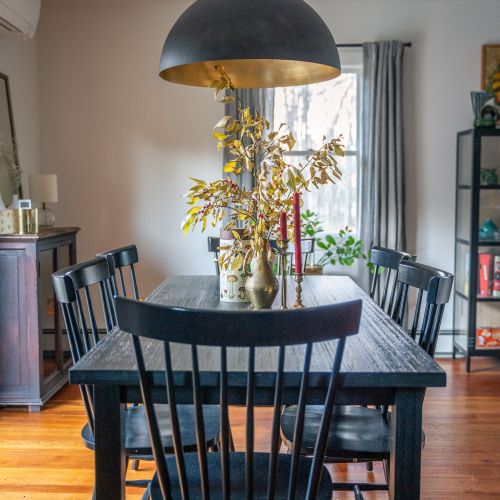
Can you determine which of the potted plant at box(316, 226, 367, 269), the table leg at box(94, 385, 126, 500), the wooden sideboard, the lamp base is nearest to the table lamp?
the lamp base

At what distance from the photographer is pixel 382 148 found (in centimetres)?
470

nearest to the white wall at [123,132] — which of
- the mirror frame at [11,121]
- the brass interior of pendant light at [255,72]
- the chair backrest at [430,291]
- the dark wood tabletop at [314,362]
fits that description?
the mirror frame at [11,121]

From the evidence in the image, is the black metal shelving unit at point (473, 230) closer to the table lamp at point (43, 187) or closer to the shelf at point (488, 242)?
the shelf at point (488, 242)

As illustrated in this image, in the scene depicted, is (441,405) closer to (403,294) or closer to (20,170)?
(403,294)

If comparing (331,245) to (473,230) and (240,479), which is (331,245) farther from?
(240,479)

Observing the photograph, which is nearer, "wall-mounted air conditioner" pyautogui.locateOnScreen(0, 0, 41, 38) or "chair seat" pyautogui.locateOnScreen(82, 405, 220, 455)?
"chair seat" pyautogui.locateOnScreen(82, 405, 220, 455)

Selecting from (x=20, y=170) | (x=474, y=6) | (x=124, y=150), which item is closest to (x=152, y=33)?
(x=124, y=150)

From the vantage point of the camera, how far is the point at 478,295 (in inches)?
183

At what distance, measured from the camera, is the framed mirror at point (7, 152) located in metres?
4.12

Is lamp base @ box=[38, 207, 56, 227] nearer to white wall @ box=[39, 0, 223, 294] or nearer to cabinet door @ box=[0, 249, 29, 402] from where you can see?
white wall @ box=[39, 0, 223, 294]

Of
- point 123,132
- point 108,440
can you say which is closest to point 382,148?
point 123,132

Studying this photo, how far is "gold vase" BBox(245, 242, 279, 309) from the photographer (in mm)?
2260

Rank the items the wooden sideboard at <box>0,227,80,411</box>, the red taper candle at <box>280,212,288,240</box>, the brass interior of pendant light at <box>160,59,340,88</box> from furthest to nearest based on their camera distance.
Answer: the wooden sideboard at <box>0,227,80,411</box>, the brass interior of pendant light at <box>160,59,340,88</box>, the red taper candle at <box>280,212,288,240</box>

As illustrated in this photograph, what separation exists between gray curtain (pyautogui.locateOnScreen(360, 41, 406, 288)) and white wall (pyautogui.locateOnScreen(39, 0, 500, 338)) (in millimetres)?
153
